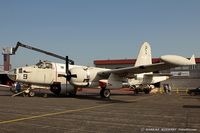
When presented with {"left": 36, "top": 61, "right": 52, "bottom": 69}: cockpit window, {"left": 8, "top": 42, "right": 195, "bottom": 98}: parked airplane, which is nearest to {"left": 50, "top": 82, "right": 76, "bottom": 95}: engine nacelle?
{"left": 8, "top": 42, "right": 195, "bottom": 98}: parked airplane

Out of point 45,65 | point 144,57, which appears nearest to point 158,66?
point 45,65

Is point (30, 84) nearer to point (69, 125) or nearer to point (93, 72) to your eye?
point (93, 72)

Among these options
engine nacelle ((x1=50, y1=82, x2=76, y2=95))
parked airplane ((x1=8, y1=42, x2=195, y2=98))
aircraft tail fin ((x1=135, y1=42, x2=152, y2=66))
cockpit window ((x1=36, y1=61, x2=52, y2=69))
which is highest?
aircraft tail fin ((x1=135, y1=42, x2=152, y2=66))

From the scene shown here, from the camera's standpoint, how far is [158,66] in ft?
76.0

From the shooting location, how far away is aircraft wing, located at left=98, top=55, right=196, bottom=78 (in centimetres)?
1695

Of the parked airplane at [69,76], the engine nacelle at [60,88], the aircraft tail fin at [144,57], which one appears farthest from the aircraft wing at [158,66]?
the aircraft tail fin at [144,57]

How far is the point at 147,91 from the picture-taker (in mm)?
41156

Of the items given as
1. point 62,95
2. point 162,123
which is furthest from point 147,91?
point 162,123

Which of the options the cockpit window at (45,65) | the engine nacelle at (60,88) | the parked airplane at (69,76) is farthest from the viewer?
the engine nacelle at (60,88)

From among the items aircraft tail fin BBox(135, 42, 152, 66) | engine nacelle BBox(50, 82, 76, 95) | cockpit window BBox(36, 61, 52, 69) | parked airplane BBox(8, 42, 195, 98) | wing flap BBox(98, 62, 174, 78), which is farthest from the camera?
aircraft tail fin BBox(135, 42, 152, 66)

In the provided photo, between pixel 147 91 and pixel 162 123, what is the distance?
30.4 metres

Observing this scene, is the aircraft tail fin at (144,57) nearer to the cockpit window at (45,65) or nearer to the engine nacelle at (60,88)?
the engine nacelle at (60,88)

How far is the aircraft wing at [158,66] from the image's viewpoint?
16953 millimetres

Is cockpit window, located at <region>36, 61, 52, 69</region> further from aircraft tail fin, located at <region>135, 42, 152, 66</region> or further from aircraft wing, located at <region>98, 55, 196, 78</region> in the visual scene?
aircraft tail fin, located at <region>135, 42, 152, 66</region>
